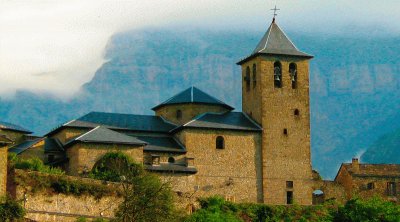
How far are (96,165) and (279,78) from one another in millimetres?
14005

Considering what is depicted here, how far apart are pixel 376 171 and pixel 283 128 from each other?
877 centimetres

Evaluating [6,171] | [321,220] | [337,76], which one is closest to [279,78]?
[321,220]

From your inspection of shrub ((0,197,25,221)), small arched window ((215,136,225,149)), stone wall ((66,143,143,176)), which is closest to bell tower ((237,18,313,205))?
small arched window ((215,136,225,149))

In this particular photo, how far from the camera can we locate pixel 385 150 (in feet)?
390

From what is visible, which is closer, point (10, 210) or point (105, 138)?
point (10, 210)

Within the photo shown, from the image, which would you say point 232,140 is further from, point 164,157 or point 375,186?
point 375,186

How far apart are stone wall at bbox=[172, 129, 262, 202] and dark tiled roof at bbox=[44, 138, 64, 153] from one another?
7343mm

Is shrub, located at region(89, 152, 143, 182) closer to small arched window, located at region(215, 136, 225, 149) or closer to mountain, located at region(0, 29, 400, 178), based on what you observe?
small arched window, located at region(215, 136, 225, 149)

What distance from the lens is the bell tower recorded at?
211ft

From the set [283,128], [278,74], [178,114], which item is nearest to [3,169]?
[178,114]

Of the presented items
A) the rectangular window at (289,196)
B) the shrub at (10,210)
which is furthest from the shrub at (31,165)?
the rectangular window at (289,196)

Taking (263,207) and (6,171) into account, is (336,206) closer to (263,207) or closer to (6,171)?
(263,207)

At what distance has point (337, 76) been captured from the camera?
5374 inches

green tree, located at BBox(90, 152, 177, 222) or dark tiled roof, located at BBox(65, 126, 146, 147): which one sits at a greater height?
dark tiled roof, located at BBox(65, 126, 146, 147)
